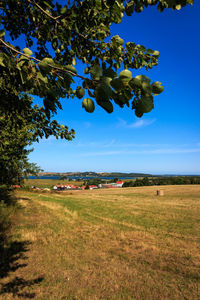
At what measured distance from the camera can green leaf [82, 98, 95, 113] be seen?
4.35 ft

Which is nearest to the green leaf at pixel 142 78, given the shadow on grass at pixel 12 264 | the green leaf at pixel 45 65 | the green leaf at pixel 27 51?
the green leaf at pixel 45 65

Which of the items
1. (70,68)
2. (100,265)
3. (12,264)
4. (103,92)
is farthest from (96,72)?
(12,264)

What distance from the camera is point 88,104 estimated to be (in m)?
1.34

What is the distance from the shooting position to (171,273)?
5.21 m

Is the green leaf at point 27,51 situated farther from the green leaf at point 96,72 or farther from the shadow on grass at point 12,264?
the shadow on grass at point 12,264

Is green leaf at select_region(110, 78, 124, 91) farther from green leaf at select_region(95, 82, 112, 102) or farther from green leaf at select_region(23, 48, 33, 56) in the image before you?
green leaf at select_region(23, 48, 33, 56)

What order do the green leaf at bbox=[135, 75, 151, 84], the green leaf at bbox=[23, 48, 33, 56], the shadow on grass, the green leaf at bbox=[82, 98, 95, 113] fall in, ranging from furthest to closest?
the shadow on grass < the green leaf at bbox=[23, 48, 33, 56] < the green leaf at bbox=[82, 98, 95, 113] < the green leaf at bbox=[135, 75, 151, 84]

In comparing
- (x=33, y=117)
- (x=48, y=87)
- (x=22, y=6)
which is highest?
(x=22, y=6)

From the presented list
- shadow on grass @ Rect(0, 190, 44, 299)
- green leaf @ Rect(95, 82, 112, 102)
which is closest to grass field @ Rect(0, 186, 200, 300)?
shadow on grass @ Rect(0, 190, 44, 299)

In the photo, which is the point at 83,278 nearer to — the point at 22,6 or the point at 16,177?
the point at 22,6

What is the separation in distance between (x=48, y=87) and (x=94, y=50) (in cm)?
219

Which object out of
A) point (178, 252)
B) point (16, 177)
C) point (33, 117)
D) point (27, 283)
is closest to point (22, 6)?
point (33, 117)

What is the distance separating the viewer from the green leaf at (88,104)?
1325 mm

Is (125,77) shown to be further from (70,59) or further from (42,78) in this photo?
(70,59)
